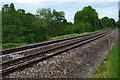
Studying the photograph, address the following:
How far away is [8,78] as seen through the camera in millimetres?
7246

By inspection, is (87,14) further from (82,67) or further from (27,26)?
(82,67)

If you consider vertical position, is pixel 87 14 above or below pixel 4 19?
above

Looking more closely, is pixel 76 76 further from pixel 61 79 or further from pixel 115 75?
pixel 115 75

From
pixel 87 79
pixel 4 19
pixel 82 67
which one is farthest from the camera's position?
pixel 4 19

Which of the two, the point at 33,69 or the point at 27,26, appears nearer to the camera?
the point at 33,69

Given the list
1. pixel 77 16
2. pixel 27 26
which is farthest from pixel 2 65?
pixel 77 16

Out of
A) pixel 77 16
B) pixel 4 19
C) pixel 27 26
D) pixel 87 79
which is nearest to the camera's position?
pixel 87 79

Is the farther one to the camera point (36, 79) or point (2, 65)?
point (2, 65)

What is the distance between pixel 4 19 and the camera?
29234 mm

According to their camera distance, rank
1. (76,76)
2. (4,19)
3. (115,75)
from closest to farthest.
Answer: (115,75) < (76,76) < (4,19)

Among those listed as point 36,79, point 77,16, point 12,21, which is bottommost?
point 36,79

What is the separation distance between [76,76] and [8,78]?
2.45m

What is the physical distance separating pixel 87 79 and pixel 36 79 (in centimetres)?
177

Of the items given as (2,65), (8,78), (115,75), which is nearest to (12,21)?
(2,65)
